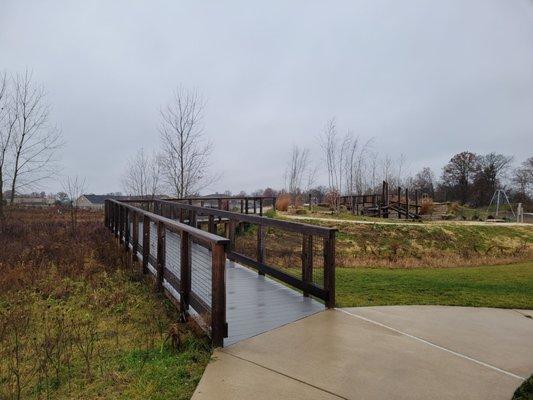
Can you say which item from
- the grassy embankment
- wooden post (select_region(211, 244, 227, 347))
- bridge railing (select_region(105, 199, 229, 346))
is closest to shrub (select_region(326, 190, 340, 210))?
the grassy embankment

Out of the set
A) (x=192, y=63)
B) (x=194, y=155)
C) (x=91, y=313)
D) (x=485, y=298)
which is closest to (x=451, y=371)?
(x=485, y=298)

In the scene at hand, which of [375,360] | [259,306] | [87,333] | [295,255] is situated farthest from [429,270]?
[87,333]

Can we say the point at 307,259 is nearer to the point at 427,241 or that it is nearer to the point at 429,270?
the point at 429,270

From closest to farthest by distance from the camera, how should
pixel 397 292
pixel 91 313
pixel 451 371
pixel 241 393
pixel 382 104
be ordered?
pixel 241 393
pixel 451 371
pixel 91 313
pixel 397 292
pixel 382 104

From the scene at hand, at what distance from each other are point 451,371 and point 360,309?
6.35 ft

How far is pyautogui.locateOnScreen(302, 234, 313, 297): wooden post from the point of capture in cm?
558

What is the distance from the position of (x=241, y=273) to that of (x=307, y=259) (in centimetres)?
204

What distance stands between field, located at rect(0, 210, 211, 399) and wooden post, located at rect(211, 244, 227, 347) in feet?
0.54

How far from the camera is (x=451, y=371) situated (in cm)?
336

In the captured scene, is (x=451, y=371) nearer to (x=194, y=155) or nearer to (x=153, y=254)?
(x=153, y=254)

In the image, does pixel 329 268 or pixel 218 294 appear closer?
pixel 218 294

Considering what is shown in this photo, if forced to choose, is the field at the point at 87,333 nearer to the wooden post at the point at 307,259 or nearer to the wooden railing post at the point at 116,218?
the wooden railing post at the point at 116,218

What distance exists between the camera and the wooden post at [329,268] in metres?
5.02

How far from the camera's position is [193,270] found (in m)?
4.74
